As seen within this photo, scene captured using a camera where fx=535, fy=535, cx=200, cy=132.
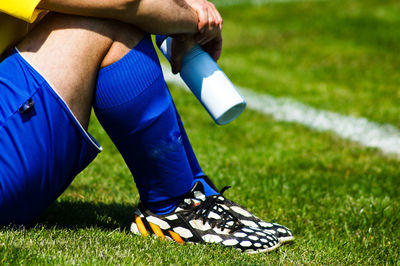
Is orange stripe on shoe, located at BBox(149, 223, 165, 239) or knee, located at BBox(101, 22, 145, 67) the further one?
orange stripe on shoe, located at BBox(149, 223, 165, 239)

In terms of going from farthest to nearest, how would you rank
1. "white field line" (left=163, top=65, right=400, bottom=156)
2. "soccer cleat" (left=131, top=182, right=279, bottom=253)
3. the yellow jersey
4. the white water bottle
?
"white field line" (left=163, top=65, right=400, bottom=156), "soccer cleat" (left=131, top=182, right=279, bottom=253), the white water bottle, the yellow jersey

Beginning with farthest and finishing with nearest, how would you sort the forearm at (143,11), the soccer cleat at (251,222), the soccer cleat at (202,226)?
the soccer cleat at (251,222)
the soccer cleat at (202,226)
the forearm at (143,11)

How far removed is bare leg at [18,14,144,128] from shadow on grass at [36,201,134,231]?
79 centimetres

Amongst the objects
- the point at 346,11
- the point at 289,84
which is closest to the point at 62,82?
the point at 289,84

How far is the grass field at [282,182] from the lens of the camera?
2236 mm

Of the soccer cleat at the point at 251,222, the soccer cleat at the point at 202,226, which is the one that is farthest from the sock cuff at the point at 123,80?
the soccer cleat at the point at 251,222

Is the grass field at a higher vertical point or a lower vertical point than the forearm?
lower

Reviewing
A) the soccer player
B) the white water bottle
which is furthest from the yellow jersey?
the white water bottle

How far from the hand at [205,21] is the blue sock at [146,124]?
0.83 feet

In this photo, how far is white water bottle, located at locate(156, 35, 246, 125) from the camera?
233 centimetres

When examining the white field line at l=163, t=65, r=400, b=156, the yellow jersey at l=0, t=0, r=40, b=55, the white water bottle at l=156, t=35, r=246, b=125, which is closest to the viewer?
the yellow jersey at l=0, t=0, r=40, b=55

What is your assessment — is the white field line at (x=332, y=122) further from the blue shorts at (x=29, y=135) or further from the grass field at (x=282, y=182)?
the blue shorts at (x=29, y=135)

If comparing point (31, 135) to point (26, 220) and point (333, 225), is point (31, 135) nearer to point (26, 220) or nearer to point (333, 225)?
point (26, 220)

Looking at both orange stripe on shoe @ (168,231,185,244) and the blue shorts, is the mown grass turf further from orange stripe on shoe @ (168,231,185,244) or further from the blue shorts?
the blue shorts
